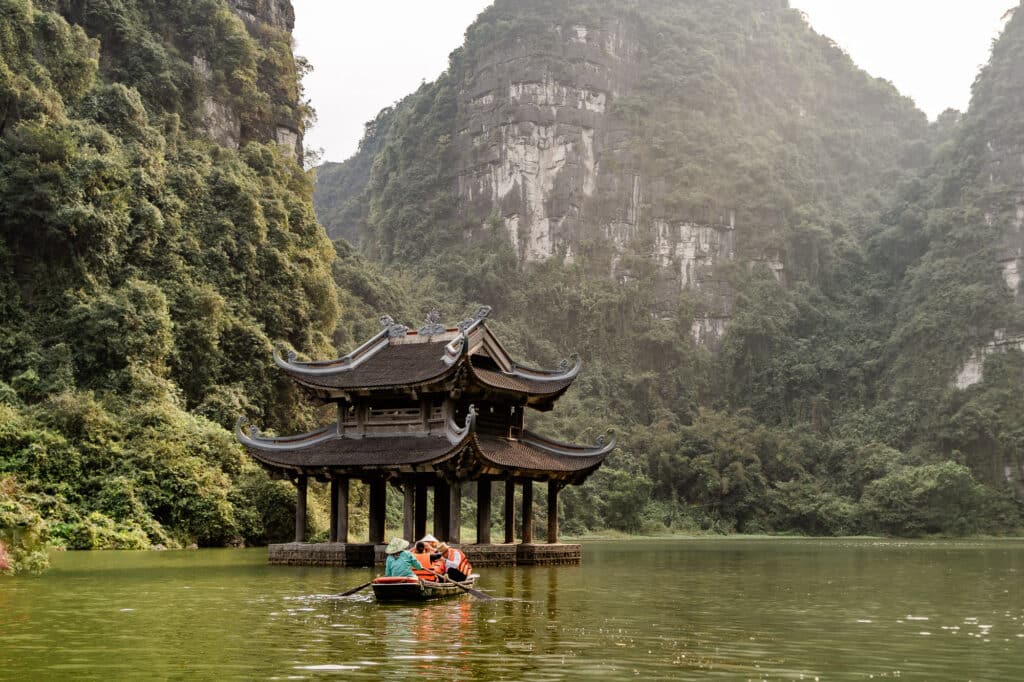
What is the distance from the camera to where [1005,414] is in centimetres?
7431

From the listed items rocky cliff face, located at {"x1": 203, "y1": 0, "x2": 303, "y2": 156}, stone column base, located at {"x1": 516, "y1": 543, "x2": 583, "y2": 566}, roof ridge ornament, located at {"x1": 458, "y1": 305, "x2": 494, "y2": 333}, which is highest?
rocky cliff face, located at {"x1": 203, "y1": 0, "x2": 303, "y2": 156}

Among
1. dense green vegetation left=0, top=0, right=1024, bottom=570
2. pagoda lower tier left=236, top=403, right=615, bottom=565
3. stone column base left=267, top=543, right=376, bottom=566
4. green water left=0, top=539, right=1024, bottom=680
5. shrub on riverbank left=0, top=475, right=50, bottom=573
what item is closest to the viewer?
green water left=0, top=539, right=1024, bottom=680

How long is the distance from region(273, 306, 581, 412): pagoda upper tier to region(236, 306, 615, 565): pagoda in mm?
29

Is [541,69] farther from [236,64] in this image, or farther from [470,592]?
[470,592]

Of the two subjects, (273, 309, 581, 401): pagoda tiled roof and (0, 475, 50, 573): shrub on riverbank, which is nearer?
(0, 475, 50, 573): shrub on riverbank

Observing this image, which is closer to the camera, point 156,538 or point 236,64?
point 156,538

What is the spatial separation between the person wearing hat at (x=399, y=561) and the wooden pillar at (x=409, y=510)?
8.23 meters

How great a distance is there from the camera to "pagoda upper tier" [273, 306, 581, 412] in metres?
24.4

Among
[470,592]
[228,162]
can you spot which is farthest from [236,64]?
[470,592]

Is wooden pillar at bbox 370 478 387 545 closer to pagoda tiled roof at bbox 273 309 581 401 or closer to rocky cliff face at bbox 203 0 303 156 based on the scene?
pagoda tiled roof at bbox 273 309 581 401

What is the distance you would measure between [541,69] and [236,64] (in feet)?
164

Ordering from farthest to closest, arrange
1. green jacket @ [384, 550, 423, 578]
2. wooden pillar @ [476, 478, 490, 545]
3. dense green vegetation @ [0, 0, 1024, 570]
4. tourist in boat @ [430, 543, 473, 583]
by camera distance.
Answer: dense green vegetation @ [0, 0, 1024, 570] < wooden pillar @ [476, 478, 490, 545] < tourist in boat @ [430, 543, 473, 583] < green jacket @ [384, 550, 423, 578]

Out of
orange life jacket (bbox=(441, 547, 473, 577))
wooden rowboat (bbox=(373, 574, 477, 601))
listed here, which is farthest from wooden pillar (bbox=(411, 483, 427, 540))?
wooden rowboat (bbox=(373, 574, 477, 601))

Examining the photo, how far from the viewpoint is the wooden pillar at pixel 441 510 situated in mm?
26109
